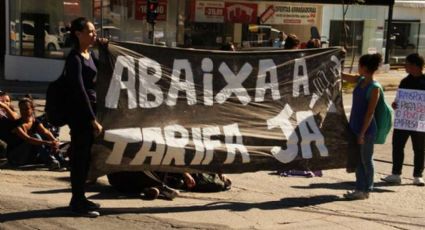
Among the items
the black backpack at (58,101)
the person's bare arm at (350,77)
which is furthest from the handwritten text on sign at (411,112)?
the black backpack at (58,101)

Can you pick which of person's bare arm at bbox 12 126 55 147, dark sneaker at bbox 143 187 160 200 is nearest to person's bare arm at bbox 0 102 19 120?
person's bare arm at bbox 12 126 55 147

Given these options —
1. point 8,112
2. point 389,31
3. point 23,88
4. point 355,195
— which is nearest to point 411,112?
point 355,195

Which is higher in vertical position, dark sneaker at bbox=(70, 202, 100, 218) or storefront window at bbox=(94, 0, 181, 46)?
storefront window at bbox=(94, 0, 181, 46)

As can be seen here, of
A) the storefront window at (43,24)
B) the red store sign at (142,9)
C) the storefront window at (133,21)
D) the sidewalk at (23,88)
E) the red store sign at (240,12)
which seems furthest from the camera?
the red store sign at (240,12)

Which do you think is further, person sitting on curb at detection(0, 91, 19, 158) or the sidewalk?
the sidewalk

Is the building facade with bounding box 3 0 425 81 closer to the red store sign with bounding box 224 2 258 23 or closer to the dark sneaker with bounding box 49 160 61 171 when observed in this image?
the red store sign with bounding box 224 2 258 23

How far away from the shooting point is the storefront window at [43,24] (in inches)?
870

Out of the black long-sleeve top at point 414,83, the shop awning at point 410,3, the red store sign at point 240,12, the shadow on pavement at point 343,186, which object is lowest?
the shadow on pavement at point 343,186

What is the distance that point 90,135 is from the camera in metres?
6.16

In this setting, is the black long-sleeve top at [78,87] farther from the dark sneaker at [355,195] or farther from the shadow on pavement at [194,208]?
the dark sneaker at [355,195]

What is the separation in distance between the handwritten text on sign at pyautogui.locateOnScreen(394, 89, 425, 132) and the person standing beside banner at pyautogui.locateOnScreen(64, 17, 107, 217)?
13.5 ft

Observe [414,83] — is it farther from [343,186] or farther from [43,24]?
[43,24]

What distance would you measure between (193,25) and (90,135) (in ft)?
62.6

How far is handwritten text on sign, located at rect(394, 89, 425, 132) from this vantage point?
856 centimetres
